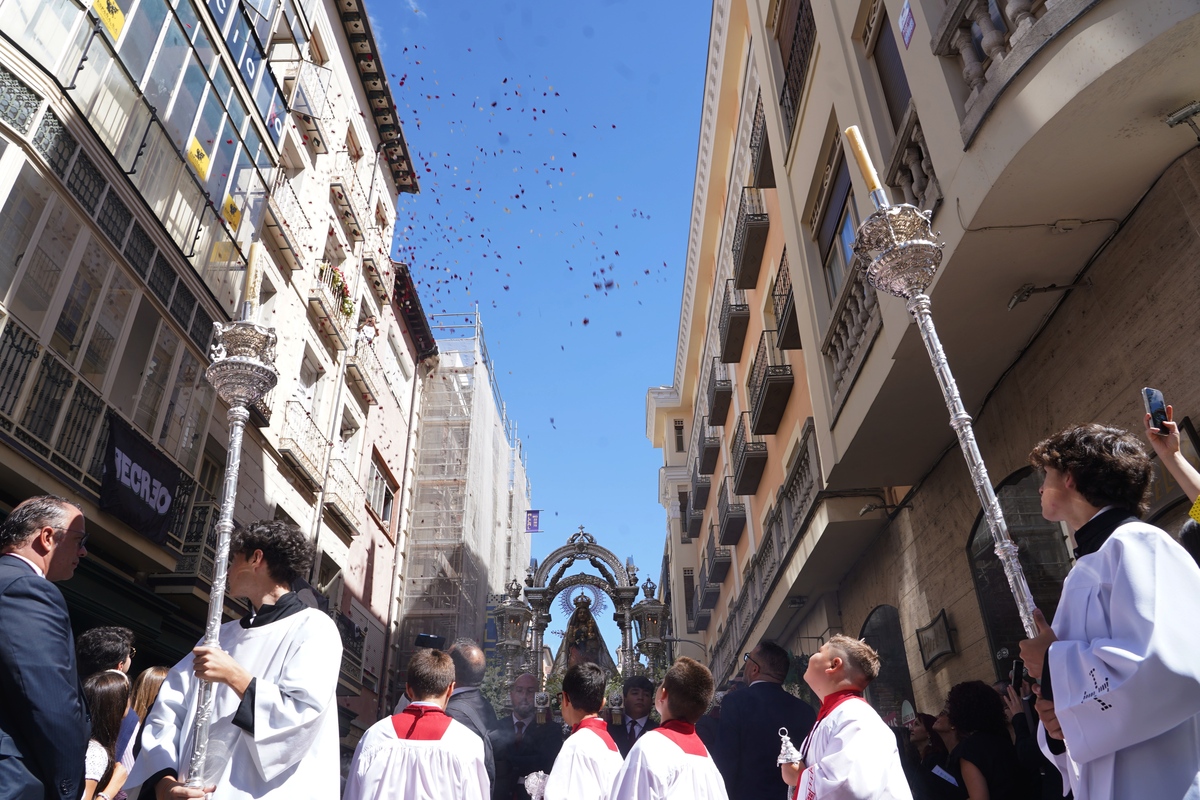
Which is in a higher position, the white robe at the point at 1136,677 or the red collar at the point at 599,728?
the red collar at the point at 599,728

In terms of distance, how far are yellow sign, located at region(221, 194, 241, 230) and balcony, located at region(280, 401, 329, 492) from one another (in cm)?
449

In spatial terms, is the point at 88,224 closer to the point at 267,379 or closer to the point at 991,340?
the point at 267,379

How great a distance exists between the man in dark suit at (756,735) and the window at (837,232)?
18.9 feet

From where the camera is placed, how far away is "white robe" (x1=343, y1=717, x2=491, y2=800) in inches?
173

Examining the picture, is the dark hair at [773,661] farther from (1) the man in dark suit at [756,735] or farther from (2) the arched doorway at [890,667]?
(2) the arched doorway at [890,667]

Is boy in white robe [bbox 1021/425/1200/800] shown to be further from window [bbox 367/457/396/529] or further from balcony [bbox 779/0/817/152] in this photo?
window [bbox 367/457/396/529]

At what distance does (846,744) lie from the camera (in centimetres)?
380

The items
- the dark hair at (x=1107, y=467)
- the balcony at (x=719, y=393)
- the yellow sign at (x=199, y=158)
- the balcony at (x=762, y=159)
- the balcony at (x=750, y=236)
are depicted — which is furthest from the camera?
the balcony at (x=719, y=393)

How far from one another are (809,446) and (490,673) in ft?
53.9

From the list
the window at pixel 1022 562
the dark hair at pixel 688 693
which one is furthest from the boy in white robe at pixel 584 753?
the window at pixel 1022 562

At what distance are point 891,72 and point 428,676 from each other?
7655 millimetres

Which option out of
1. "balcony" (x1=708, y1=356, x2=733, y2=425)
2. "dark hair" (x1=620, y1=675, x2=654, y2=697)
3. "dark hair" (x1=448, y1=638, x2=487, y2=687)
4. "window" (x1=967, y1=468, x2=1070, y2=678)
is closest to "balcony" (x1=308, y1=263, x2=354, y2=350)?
"balcony" (x1=708, y1=356, x2=733, y2=425)

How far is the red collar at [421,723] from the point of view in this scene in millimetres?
4578

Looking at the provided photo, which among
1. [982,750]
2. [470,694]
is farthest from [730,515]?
[982,750]
